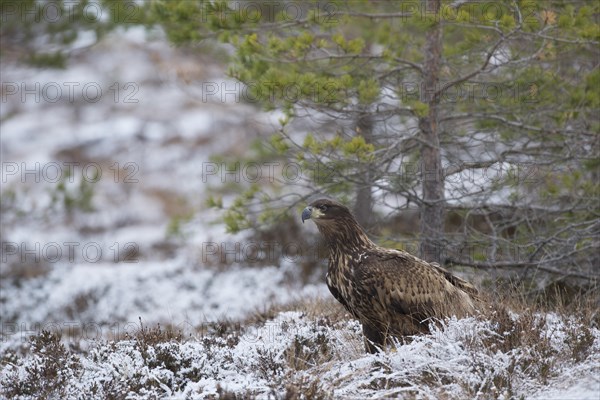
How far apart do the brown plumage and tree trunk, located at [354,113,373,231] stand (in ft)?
4.71

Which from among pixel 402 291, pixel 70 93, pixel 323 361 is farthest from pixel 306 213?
pixel 70 93

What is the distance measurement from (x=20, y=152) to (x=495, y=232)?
2031 cm

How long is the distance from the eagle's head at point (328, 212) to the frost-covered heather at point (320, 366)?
1.01 meters

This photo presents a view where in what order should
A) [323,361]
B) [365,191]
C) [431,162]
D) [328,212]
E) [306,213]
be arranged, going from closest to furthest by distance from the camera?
[323,361]
[306,213]
[328,212]
[431,162]
[365,191]

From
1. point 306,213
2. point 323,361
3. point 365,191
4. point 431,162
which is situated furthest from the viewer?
point 365,191

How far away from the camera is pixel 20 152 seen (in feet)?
79.8

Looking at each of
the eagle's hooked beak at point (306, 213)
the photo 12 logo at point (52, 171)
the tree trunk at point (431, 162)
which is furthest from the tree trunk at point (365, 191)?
the photo 12 logo at point (52, 171)

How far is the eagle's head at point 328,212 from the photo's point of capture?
6105mm

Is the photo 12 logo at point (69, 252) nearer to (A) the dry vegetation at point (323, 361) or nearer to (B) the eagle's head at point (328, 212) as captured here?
(A) the dry vegetation at point (323, 361)

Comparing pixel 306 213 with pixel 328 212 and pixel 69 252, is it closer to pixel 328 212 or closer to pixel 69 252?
pixel 328 212

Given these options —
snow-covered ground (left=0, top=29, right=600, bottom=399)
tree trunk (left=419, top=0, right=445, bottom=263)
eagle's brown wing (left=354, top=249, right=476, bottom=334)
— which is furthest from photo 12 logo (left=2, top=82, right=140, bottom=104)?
eagle's brown wing (left=354, top=249, right=476, bottom=334)

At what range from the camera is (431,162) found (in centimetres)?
780

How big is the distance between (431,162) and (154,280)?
7.62 metres

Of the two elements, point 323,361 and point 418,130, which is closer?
point 323,361
